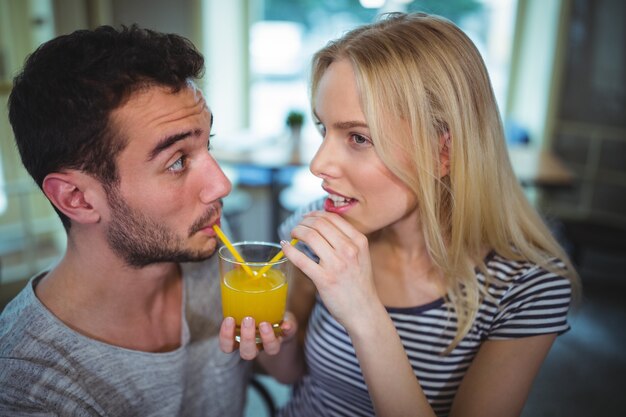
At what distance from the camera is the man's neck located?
1256 millimetres

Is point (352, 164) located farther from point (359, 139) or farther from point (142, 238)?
point (142, 238)

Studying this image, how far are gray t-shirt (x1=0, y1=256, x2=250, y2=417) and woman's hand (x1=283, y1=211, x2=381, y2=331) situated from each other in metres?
0.53

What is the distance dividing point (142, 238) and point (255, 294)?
14.1 inches

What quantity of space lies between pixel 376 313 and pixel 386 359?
0.35 feet

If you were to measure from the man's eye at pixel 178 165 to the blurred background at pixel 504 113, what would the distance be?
1928 millimetres

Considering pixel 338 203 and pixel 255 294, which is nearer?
pixel 255 294

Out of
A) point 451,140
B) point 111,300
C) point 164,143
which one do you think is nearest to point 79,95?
point 164,143

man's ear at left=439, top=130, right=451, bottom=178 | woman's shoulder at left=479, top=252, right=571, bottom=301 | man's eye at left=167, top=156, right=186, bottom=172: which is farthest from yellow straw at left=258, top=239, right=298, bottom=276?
woman's shoulder at left=479, top=252, right=571, bottom=301

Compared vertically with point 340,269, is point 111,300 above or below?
below

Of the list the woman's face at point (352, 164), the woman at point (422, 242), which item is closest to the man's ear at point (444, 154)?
the woman at point (422, 242)

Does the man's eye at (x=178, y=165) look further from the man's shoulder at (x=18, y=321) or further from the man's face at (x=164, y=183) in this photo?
the man's shoulder at (x=18, y=321)

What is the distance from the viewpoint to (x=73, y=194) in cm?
123

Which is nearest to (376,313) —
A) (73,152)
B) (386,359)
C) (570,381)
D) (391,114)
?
(386,359)

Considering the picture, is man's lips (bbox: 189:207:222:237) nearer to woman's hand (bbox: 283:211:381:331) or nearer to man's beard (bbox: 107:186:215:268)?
man's beard (bbox: 107:186:215:268)
